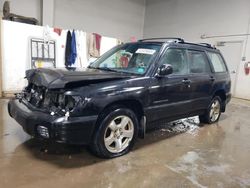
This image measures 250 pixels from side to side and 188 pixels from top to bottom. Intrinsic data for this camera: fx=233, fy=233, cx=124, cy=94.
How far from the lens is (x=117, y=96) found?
2572mm

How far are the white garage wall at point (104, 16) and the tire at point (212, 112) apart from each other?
8.00m

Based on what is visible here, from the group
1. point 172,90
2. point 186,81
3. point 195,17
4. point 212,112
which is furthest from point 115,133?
point 195,17

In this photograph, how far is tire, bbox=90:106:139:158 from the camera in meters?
2.54

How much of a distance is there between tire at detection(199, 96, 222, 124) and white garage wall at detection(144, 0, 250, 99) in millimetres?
4628

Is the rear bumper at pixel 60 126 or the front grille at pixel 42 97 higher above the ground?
the front grille at pixel 42 97

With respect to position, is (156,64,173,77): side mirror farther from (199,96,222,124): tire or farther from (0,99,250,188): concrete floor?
(199,96,222,124): tire

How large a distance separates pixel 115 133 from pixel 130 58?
119 centimetres

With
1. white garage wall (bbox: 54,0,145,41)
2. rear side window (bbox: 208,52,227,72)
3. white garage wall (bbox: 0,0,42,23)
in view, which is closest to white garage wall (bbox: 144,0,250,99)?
white garage wall (bbox: 54,0,145,41)

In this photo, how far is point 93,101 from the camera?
7.78ft

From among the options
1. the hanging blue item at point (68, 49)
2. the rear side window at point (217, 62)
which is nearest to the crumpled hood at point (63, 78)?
the rear side window at point (217, 62)

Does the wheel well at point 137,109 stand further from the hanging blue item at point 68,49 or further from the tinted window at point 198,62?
the hanging blue item at point 68,49

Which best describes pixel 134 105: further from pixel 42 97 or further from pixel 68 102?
pixel 42 97

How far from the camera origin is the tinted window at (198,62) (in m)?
3.71

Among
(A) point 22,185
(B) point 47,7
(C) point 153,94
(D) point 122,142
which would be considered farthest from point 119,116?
(B) point 47,7
